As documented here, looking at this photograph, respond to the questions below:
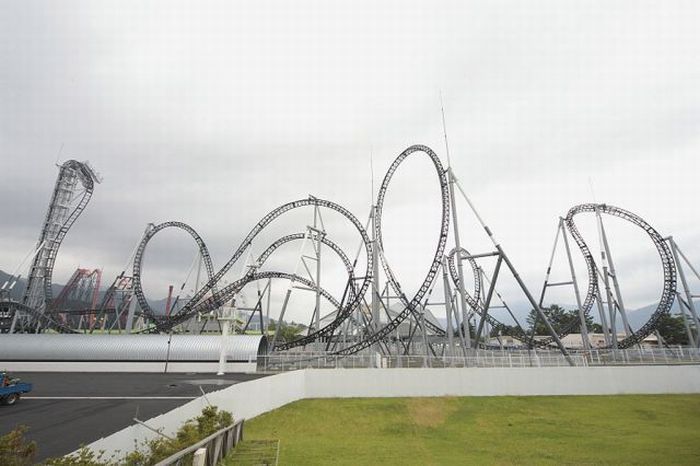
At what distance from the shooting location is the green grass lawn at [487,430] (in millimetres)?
11203

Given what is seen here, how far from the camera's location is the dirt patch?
55.8ft

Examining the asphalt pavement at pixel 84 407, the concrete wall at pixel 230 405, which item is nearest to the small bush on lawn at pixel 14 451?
the concrete wall at pixel 230 405

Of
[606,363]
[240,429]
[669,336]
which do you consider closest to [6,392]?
[240,429]

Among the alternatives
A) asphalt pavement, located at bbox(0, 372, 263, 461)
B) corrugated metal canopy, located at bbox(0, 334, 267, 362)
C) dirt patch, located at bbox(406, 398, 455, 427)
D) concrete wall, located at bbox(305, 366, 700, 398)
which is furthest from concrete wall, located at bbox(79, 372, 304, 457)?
corrugated metal canopy, located at bbox(0, 334, 267, 362)

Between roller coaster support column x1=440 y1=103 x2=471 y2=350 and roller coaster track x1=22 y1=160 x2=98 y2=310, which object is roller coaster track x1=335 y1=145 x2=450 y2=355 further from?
roller coaster track x1=22 y1=160 x2=98 y2=310

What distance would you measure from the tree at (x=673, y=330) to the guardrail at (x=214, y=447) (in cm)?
6851

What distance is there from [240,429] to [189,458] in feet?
15.4

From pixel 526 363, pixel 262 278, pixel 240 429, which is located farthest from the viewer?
pixel 262 278

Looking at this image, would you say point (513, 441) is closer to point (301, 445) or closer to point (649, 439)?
point (649, 439)

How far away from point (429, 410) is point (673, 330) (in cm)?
6144

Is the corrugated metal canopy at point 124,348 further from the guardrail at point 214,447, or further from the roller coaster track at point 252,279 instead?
the guardrail at point 214,447

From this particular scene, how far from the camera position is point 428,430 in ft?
52.3

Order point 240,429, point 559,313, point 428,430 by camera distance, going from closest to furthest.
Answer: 1. point 240,429
2. point 428,430
3. point 559,313

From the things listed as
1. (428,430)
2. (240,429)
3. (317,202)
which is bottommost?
(428,430)
